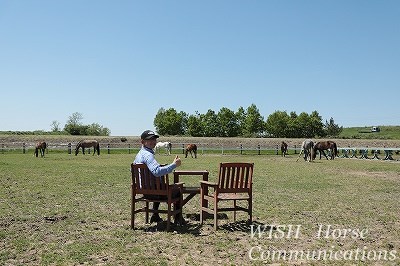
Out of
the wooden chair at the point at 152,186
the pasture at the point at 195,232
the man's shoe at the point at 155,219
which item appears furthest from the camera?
the man's shoe at the point at 155,219

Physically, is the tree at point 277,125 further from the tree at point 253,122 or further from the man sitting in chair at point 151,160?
the man sitting in chair at point 151,160

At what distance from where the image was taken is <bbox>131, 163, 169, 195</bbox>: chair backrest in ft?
23.2

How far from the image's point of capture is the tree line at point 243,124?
9956cm

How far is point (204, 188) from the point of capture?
790 centimetres

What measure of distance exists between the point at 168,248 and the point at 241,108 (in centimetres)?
9780

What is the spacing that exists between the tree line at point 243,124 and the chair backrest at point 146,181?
289 ft

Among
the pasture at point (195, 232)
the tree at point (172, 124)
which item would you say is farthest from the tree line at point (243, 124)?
the pasture at point (195, 232)

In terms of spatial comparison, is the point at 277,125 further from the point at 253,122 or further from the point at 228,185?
the point at 228,185

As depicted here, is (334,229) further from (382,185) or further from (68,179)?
(68,179)

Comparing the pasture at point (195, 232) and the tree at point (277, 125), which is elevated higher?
the tree at point (277, 125)

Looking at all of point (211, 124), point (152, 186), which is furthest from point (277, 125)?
point (152, 186)

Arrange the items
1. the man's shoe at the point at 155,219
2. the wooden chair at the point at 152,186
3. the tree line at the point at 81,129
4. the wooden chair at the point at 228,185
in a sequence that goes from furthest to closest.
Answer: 1. the tree line at the point at 81,129
2. the man's shoe at the point at 155,219
3. the wooden chair at the point at 228,185
4. the wooden chair at the point at 152,186

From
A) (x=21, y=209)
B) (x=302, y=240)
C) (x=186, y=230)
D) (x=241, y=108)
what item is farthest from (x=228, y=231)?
(x=241, y=108)

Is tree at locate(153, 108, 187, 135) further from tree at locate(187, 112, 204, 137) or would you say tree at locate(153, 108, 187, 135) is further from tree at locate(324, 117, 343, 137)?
tree at locate(324, 117, 343, 137)
